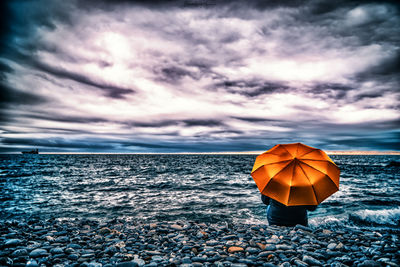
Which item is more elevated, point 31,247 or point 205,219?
point 31,247

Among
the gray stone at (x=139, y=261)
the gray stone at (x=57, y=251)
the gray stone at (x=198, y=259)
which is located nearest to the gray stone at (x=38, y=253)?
the gray stone at (x=57, y=251)

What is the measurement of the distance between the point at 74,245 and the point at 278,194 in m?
5.66

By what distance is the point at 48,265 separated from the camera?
4.46 m

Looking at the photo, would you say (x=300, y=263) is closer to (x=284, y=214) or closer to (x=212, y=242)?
(x=284, y=214)

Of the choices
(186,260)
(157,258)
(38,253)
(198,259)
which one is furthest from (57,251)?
(198,259)

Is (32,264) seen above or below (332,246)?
below

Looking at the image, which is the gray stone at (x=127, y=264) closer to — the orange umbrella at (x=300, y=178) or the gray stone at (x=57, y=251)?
the gray stone at (x=57, y=251)

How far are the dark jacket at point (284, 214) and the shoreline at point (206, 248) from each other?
0.23 metres

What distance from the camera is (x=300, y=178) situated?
4973 millimetres

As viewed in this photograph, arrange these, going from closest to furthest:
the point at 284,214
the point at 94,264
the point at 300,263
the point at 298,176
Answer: the point at 300,263 < the point at 94,264 < the point at 298,176 < the point at 284,214

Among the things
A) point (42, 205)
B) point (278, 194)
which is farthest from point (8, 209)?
point (278, 194)

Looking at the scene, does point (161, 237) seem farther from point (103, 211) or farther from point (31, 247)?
point (103, 211)

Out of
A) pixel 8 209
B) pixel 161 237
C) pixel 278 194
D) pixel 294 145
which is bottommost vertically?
pixel 8 209

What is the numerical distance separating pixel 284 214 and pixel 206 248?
2.73m
